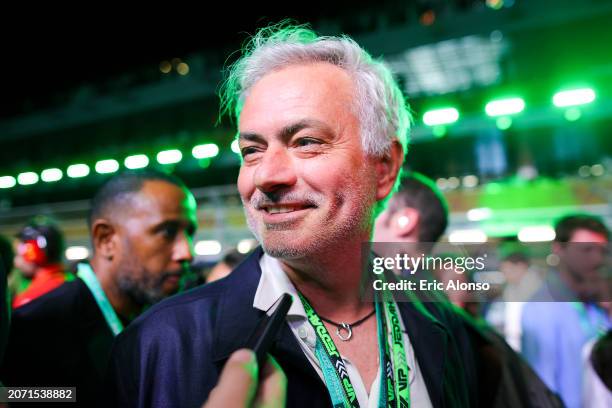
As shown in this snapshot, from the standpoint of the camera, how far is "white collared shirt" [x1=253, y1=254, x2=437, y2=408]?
3.64 ft

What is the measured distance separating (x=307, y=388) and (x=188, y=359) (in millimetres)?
274

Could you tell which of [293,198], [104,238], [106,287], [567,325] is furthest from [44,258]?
[567,325]

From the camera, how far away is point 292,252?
112 centimetres

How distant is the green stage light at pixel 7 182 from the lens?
16344 mm

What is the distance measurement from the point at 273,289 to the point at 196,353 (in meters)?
0.23

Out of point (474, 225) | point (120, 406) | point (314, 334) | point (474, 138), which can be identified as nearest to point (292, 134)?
point (314, 334)

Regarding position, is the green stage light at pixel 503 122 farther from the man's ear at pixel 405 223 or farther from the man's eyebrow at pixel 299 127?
the man's eyebrow at pixel 299 127

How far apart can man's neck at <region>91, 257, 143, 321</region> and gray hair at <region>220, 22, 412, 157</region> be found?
3.47 ft

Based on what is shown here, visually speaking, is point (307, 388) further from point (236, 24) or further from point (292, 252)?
point (236, 24)

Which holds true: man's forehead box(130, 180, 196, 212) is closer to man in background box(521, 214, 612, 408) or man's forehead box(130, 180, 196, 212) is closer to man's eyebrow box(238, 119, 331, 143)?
man's eyebrow box(238, 119, 331, 143)

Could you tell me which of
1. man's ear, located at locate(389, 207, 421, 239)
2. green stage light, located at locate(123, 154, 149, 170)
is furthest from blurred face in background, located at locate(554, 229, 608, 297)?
green stage light, located at locate(123, 154, 149, 170)

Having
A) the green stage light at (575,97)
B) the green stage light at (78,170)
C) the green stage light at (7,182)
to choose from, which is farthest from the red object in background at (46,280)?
the green stage light at (7,182)

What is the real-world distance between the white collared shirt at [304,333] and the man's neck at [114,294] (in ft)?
3.43

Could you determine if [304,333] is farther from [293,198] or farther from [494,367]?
[494,367]
